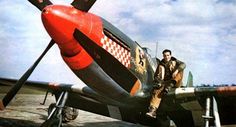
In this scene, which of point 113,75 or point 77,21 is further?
point 113,75

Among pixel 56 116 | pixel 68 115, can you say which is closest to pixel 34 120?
pixel 68 115

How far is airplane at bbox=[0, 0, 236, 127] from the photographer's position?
5.39m

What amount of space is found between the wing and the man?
0.69 ft

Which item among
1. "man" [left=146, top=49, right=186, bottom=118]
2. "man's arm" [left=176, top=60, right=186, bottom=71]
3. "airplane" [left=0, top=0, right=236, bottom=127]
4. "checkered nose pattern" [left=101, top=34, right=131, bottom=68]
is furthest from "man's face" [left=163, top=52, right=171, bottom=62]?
"checkered nose pattern" [left=101, top=34, right=131, bottom=68]

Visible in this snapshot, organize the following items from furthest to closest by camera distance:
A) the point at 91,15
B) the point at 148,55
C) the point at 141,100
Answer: the point at 148,55 < the point at 141,100 < the point at 91,15

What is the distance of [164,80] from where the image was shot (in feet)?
23.0

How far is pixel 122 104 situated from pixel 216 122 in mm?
2242

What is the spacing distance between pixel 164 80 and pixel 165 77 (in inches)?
3.0

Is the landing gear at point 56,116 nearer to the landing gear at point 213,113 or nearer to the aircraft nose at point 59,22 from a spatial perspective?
the aircraft nose at point 59,22

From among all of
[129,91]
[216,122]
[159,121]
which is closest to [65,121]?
[159,121]

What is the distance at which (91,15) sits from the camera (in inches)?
225

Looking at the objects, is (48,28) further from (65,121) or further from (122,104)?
(65,121)

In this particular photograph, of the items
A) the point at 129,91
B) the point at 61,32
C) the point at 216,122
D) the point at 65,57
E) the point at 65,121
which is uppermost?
the point at 61,32

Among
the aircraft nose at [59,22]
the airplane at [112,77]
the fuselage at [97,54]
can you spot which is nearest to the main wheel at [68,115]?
the airplane at [112,77]
